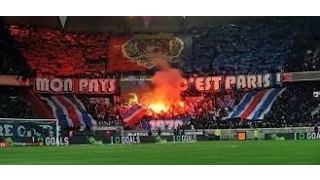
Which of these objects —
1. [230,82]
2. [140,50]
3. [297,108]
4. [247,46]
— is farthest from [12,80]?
[297,108]

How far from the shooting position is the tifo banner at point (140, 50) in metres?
8.88

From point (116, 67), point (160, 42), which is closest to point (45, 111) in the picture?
point (116, 67)

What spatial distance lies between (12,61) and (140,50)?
6.23ft

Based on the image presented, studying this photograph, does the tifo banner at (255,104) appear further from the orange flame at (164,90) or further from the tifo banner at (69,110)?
the tifo banner at (69,110)

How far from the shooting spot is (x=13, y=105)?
29.3ft

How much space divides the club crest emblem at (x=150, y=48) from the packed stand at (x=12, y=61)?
59.6 inches

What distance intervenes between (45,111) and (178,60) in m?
2.13

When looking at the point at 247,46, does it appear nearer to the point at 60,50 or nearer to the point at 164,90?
the point at 164,90

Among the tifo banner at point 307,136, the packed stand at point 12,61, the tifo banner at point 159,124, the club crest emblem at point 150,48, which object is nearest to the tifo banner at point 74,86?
the packed stand at point 12,61

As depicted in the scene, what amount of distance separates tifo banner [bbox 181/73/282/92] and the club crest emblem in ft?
1.91

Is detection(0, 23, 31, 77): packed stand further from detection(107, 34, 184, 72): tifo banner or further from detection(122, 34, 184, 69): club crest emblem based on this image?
detection(122, 34, 184, 69): club crest emblem

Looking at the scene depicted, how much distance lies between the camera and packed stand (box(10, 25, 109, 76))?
8648 mm
